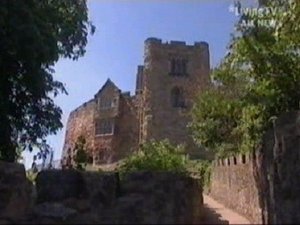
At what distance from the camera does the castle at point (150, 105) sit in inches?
1596

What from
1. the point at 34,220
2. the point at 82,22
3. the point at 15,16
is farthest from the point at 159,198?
the point at 82,22

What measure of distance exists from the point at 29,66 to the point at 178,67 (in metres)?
31.4

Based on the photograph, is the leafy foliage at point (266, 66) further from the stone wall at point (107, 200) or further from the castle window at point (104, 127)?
the castle window at point (104, 127)

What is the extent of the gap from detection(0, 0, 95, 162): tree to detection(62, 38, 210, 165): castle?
26.4m

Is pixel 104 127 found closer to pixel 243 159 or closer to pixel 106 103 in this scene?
pixel 106 103

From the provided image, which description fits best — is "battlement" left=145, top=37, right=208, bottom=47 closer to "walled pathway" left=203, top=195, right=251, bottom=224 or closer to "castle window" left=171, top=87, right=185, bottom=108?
"castle window" left=171, top=87, right=185, bottom=108

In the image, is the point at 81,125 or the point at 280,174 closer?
the point at 280,174

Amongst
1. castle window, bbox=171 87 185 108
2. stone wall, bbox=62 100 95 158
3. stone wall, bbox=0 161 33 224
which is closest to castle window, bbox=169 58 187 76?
castle window, bbox=171 87 185 108

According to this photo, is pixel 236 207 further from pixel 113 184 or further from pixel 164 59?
pixel 164 59

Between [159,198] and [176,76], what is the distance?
38.0 metres

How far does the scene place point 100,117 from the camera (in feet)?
142

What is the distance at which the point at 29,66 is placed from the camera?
11531mm

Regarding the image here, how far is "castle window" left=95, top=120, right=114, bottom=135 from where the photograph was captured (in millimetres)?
42250

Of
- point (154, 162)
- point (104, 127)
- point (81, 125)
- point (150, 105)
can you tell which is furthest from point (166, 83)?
point (154, 162)
